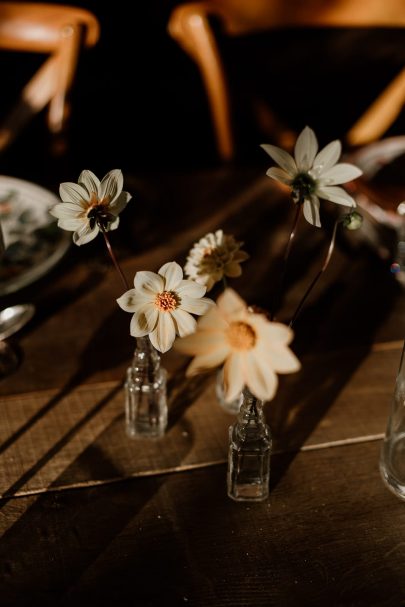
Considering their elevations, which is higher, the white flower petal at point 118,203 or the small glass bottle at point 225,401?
the white flower petal at point 118,203

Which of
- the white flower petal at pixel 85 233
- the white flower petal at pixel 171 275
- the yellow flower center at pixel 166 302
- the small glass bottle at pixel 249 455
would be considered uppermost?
the white flower petal at pixel 85 233

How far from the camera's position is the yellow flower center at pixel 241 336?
53 centimetres

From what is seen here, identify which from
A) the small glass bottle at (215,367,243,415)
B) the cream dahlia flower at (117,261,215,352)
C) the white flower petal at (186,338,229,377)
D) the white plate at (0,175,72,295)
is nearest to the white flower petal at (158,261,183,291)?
the cream dahlia flower at (117,261,215,352)

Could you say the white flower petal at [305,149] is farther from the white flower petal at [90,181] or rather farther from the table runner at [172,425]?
the table runner at [172,425]

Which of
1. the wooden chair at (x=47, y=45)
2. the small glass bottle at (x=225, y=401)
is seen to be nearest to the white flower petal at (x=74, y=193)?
the small glass bottle at (x=225, y=401)

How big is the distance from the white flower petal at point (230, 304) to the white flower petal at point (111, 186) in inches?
6.3

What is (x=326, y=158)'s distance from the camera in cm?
64

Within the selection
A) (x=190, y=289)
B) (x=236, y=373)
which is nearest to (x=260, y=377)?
(x=236, y=373)

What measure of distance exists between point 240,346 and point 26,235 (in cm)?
63

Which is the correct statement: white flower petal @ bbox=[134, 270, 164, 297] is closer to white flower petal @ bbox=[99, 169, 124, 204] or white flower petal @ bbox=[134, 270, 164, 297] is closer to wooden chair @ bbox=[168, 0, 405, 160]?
white flower petal @ bbox=[99, 169, 124, 204]

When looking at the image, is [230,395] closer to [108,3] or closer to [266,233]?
[266,233]

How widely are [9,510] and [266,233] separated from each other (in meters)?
0.63

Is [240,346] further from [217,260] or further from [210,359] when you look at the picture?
[217,260]

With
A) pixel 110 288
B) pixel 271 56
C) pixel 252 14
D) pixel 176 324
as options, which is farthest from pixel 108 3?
pixel 176 324
